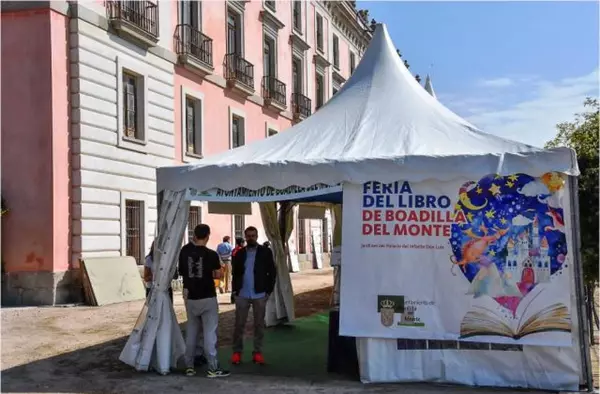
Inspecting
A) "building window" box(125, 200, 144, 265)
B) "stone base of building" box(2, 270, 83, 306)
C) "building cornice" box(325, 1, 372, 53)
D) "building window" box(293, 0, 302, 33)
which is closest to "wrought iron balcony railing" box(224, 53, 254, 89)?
"building window" box(293, 0, 302, 33)

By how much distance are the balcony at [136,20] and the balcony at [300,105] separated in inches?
472

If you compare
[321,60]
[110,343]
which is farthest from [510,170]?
[321,60]

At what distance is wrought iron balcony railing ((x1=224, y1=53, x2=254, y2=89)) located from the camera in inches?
916

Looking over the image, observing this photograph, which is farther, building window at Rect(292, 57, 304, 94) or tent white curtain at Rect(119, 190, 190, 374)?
building window at Rect(292, 57, 304, 94)

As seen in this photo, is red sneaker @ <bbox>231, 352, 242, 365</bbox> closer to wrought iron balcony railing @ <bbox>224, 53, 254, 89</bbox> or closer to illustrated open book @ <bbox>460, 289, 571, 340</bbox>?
illustrated open book @ <bbox>460, 289, 571, 340</bbox>

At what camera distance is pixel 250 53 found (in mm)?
25141

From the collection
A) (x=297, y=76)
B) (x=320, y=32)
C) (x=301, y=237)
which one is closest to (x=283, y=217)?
(x=301, y=237)

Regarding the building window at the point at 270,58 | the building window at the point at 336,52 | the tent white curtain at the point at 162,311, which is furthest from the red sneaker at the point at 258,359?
the building window at the point at 336,52

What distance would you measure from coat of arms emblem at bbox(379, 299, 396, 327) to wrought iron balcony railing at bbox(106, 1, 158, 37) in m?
12.3

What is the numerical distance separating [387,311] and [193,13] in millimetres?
16316

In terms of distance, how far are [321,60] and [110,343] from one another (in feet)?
83.3

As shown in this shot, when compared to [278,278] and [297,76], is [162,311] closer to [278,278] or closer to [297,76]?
[278,278]

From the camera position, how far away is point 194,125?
21.7 meters

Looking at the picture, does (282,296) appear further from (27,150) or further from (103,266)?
(27,150)
